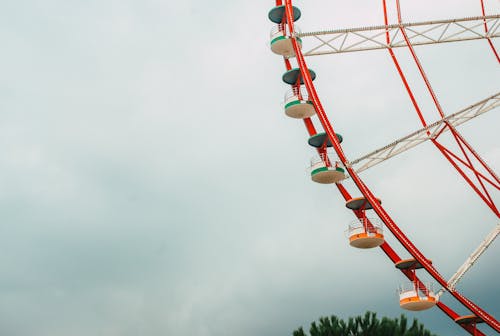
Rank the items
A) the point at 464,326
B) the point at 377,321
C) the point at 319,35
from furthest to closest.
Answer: the point at 377,321
the point at 319,35
the point at 464,326

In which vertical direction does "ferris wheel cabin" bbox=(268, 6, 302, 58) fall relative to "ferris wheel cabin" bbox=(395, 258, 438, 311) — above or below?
above

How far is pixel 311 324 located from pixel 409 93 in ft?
51.5

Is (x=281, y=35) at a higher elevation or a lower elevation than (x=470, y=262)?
higher

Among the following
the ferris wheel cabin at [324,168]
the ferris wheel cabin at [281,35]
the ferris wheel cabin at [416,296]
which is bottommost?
the ferris wheel cabin at [416,296]

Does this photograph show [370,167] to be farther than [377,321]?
No

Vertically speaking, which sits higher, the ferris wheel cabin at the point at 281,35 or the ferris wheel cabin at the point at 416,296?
the ferris wheel cabin at the point at 281,35

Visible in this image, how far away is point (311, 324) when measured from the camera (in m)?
34.5

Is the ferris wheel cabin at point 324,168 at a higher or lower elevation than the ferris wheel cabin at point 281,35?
lower

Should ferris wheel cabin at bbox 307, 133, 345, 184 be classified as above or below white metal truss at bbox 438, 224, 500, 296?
above

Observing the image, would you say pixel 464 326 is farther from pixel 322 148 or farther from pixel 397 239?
pixel 322 148

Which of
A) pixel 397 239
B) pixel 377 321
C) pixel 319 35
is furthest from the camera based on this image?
pixel 377 321

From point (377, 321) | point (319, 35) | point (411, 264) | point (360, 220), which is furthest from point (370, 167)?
point (377, 321)

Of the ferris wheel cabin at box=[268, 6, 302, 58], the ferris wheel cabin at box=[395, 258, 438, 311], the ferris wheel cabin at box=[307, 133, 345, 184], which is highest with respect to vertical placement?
the ferris wheel cabin at box=[268, 6, 302, 58]

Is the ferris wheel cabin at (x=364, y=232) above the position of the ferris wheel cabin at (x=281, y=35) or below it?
below
